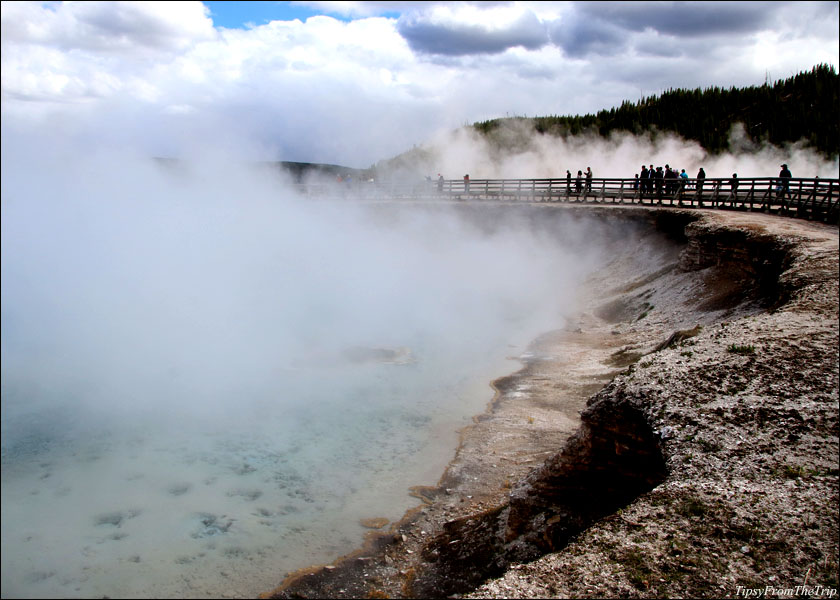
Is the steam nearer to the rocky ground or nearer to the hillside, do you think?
→ the rocky ground

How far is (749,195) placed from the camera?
63.5 feet

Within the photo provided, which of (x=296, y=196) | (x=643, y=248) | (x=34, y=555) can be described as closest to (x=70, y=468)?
(x=34, y=555)

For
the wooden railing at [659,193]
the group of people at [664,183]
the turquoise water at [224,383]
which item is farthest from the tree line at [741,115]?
the turquoise water at [224,383]

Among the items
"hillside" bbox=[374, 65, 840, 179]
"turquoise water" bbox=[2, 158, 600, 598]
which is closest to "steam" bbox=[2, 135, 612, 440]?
"turquoise water" bbox=[2, 158, 600, 598]

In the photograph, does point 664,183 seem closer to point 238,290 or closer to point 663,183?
point 663,183

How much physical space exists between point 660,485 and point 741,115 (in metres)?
38.7

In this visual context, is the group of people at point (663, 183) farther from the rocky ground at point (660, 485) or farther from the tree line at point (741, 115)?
the tree line at point (741, 115)

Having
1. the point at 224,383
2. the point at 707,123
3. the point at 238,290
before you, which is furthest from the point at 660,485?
the point at 707,123

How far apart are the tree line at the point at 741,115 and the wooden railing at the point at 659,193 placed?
404 inches

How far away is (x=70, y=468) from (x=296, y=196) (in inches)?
1021

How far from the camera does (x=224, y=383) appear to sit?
514 inches

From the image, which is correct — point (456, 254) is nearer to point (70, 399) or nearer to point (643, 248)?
point (643, 248)

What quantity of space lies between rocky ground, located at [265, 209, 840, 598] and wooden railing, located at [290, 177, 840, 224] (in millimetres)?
5211

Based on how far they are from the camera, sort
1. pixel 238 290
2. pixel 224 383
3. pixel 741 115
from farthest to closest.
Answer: pixel 741 115, pixel 238 290, pixel 224 383
